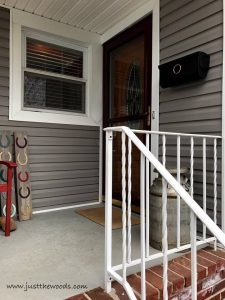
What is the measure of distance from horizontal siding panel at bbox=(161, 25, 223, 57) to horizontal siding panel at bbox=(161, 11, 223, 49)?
0.11 feet

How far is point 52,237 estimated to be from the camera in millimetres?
2361

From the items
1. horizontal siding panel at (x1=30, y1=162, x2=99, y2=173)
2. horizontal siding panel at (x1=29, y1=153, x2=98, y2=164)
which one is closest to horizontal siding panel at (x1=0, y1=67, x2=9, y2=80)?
horizontal siding panel at (x1=29, y1=153, x2=98, y2=164)

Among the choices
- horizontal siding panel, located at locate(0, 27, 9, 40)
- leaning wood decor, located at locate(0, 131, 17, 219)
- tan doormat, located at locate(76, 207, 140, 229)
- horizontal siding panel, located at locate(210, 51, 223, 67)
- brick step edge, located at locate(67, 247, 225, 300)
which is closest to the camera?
brick step edge, located at locate(67, 247, 225, 300)

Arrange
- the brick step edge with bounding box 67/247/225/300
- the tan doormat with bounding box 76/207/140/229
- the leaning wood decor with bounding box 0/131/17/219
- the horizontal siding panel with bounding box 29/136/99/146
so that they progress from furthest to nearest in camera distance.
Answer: the horizontal siding panel with bounding box 29/136/99/146 < the leaning wood decor with bounding box 0/131/17/219 < the tan doormat with bounding box 76/207/140/229 < the brick step edge with bounding box 67/247/225/300

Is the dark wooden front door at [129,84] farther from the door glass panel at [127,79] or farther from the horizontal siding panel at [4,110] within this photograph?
the horizontal siding panel at [4,110]

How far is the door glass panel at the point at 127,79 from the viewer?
3.27 meters

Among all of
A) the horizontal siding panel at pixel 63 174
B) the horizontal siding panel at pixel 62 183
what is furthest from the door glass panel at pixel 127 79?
the horizontal siding panel at pixel 62 183

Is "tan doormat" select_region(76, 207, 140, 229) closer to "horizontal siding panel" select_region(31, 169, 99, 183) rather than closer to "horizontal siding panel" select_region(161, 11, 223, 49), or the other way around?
"horizontal siding panel" select_region(31, 169, 99, 183)

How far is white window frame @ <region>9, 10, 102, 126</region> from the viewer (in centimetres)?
312

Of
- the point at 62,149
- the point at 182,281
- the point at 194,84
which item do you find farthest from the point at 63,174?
the point at 182,281

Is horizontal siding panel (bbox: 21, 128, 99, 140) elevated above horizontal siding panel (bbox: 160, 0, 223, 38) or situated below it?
below

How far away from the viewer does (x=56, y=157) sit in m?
3.43

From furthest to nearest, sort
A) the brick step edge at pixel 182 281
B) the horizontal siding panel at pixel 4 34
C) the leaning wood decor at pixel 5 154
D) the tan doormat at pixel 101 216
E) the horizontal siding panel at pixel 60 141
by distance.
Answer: the horizontal siding panel at pixel 60 141 < the horizontal siding panel at pixel 4 34 < the leaning wood decor at pixel 5 154 < the tan doormat at pixel 101 216 < the brick step edge at pixel 182 281

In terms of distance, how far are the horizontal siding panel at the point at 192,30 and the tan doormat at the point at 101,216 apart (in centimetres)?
203
